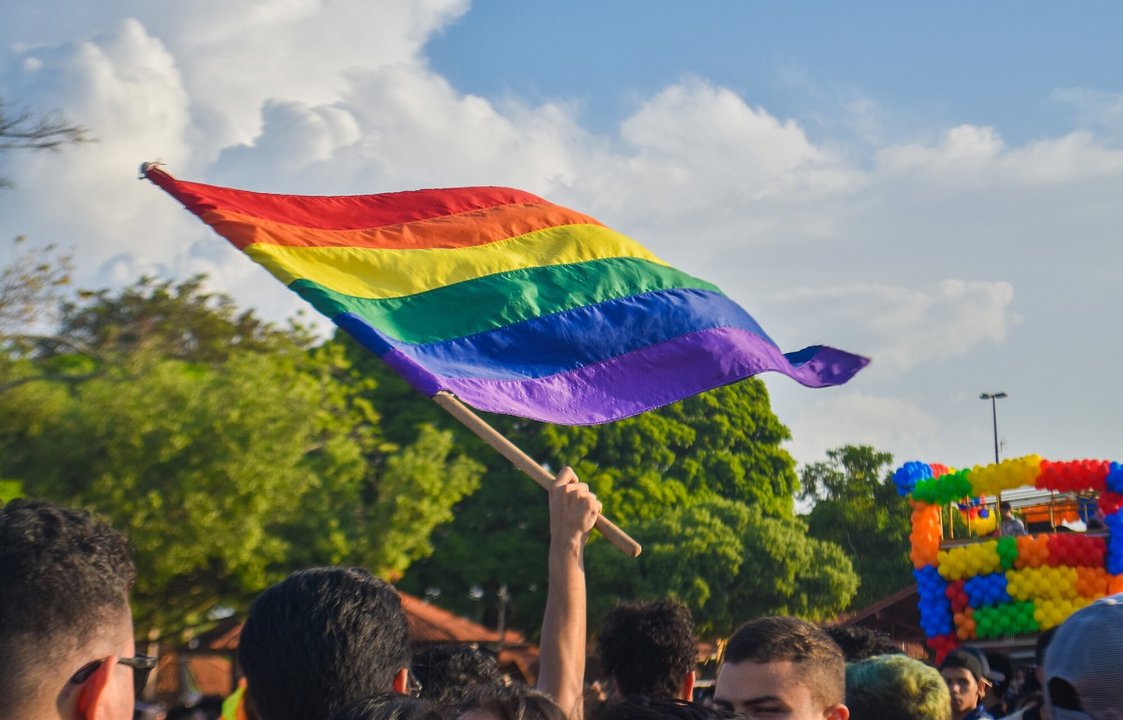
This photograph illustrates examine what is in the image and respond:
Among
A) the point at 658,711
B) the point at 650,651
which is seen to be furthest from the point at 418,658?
the point at 658,711

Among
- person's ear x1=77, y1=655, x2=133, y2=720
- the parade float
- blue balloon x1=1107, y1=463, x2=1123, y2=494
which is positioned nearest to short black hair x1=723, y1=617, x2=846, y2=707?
person's ear x1=77, y1=655, x2=133, y2=720

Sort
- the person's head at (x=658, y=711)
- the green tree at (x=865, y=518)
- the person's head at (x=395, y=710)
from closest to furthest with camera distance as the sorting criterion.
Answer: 1. the person's head at (x=658, y=711)
2. the person's head at (x=395, y=710)
3. the green tree at (x=865, y=518)

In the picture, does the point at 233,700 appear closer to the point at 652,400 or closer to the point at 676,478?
the point at 652,400

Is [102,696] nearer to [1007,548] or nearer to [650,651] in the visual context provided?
[650,651]

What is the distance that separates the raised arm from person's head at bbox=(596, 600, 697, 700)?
0.79 metres

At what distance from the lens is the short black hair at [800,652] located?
156 inches

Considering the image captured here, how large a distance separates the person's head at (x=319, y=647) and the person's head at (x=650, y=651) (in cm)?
168

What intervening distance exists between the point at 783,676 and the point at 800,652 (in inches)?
3.4

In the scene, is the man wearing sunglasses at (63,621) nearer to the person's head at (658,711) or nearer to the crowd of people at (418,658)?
the crowd of people at (418,658)

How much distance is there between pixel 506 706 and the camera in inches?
88.4

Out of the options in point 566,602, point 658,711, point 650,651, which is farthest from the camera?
point 650,651

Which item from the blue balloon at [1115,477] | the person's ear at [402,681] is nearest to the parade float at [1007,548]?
the blue balloon at [1115,477]

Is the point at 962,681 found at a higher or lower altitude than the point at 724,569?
lower

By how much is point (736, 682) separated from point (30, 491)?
17644 mm
